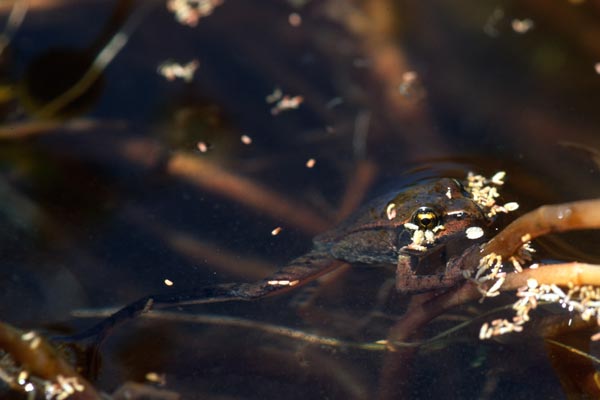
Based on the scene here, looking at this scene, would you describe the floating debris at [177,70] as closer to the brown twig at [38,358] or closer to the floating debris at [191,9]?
the floating debris at [191,9]

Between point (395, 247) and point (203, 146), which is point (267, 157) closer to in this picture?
point (203, 146)

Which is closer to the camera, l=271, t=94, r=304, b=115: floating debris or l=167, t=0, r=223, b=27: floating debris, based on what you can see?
l=271, t=94, r=304, b=115: floating debris

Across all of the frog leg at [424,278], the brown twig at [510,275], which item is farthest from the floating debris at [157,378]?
the frog leg at [424,278]

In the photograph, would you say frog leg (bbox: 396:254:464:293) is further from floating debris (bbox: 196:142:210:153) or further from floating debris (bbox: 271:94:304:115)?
floating debris (bbox: 196:142:210:153)

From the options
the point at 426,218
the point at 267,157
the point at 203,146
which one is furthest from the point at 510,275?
the point at 203,146

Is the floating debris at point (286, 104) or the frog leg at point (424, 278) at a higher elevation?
the floating debris at point (286, 104)

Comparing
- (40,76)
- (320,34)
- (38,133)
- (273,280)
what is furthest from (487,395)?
(40,76)

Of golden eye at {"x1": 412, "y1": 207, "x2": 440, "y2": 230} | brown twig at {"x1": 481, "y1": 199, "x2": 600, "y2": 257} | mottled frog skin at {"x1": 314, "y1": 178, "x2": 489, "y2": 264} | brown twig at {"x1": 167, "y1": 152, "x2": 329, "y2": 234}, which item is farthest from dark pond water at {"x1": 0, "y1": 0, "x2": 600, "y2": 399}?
brown twig at {"x1": 481, "y1": 199, "x2": 600, "y2": 257}
